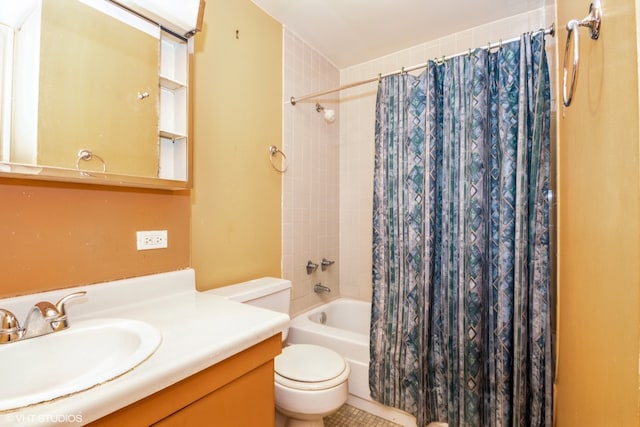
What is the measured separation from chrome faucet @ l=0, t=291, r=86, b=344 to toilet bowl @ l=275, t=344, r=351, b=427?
2.87 feet

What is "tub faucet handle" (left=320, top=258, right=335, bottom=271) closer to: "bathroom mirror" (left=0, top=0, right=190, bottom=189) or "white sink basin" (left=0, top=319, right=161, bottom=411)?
"bathroom mirror" (left=0, top=0, right=190, bottom=189)

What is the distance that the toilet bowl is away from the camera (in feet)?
4.26

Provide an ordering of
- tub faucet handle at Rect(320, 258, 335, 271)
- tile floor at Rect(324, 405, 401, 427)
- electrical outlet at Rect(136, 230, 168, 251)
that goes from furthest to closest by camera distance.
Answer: tub faucet handle at Rect(320, 258, 335, 271), tile floor at Rect(324, 405, 401, 427), electrical outlet at Rect(136, 230, 168, 251)

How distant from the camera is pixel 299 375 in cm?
137

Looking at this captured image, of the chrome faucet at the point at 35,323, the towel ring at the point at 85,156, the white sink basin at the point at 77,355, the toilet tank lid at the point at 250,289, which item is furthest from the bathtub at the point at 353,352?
the towel ring at the point at 85,156

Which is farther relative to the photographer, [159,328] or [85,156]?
[85,156]

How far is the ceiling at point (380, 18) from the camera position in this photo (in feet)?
5.79

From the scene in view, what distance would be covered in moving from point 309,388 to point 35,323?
3.25 feet

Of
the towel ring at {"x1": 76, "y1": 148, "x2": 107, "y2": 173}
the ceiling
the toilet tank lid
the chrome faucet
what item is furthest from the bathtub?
the ceiling

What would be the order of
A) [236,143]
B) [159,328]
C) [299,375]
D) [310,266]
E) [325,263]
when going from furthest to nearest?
[325,263]
[310,266]
[236,143]
[299,375]
[159,328]

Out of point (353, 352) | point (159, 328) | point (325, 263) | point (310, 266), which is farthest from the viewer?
point (325, 263)

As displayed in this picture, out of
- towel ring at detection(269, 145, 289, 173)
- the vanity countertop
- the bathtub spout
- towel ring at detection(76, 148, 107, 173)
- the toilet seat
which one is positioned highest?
towel ring at detection(269, 145, 289, 173)

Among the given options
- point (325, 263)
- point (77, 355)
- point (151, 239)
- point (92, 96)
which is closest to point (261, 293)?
point (151, 239)

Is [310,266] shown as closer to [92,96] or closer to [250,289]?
[250,289]
